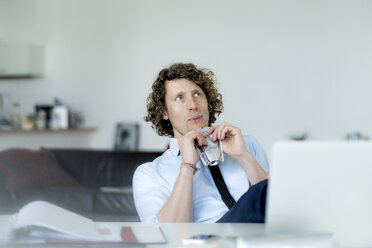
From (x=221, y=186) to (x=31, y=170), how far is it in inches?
93.2

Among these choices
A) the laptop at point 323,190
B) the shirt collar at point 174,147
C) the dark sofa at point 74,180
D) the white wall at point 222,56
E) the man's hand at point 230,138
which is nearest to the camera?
the laptop at point 323,190

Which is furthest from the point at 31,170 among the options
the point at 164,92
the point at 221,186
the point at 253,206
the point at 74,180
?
the point at 253,206

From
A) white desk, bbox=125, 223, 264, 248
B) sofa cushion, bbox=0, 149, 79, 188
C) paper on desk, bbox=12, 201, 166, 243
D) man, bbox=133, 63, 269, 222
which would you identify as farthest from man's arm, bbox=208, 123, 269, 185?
sofa cushion, bbox=0, 149, 79, 188

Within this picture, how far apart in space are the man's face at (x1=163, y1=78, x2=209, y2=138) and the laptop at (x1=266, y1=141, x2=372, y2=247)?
0.77 metres

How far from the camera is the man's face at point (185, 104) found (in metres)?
1.63

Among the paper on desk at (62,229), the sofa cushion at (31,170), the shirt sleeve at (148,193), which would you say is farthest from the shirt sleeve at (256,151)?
→ the sofa cushion at (31,170)

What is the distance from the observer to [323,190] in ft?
2.90

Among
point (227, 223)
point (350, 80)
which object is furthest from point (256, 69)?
point (227, 223)

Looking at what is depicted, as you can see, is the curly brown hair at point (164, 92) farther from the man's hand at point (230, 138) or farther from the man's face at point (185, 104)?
the man's hand at point (230, 138)

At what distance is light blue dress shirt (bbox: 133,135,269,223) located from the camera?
1.49 metres

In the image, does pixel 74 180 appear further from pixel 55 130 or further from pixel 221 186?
pixel 221 186

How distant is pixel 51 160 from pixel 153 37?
1866 millimetres

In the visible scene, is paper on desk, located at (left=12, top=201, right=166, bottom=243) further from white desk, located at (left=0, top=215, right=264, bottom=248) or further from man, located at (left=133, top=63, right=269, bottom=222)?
man, located at (left=133, top=63, right=269, bottom=222)

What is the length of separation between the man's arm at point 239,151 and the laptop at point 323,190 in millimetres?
612
